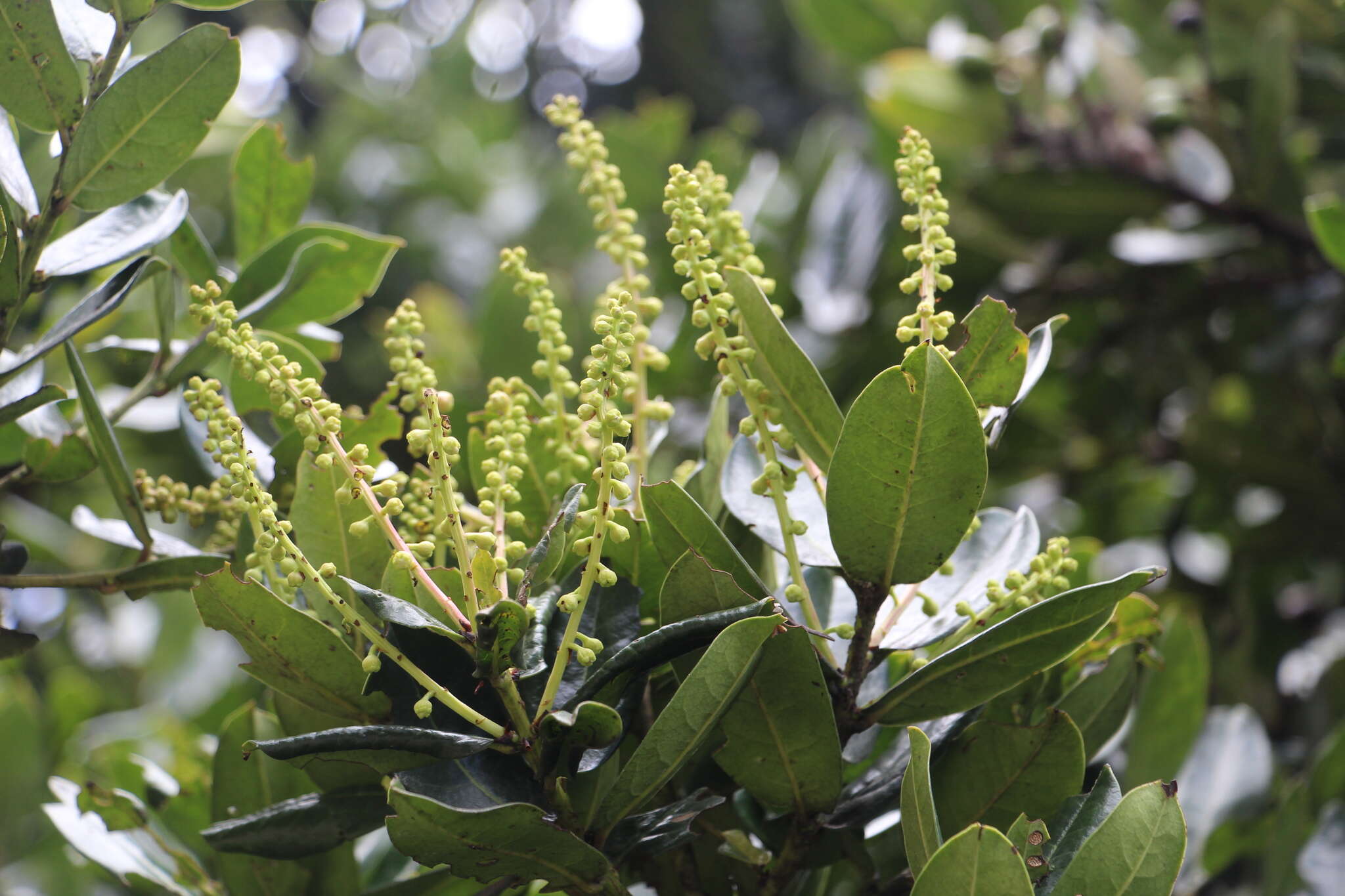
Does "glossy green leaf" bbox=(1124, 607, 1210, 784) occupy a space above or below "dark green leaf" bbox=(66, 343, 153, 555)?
below

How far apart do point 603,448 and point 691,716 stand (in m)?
0.16

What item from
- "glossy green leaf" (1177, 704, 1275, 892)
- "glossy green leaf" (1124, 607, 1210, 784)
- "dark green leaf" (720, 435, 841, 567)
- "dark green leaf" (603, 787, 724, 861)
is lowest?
"glossy green leaf" (1177, 704, 1275, 892)

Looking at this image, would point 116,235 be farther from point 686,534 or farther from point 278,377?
point 686,534

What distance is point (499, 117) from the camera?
353 cm

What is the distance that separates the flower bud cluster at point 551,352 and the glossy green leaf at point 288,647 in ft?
0.65

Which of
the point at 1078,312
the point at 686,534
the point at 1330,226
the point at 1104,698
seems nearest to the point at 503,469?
the point at 686,534

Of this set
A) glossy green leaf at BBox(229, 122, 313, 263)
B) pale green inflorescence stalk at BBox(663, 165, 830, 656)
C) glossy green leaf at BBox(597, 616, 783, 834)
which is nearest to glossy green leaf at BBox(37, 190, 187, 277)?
glossy green leaf at BBox(229, 122, 313, 263)

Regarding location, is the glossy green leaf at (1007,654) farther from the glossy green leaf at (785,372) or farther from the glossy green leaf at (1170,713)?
the glossy green leaf at (1170,713)

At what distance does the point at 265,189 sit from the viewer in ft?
3.40

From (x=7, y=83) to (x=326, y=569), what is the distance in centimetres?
41

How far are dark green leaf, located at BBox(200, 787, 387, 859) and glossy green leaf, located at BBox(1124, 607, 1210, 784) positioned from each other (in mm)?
704

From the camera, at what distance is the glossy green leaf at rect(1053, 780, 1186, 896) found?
599mm

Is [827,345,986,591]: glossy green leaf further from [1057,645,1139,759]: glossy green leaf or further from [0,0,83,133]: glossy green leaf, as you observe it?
[0,0,83,133]: glossy green leaf

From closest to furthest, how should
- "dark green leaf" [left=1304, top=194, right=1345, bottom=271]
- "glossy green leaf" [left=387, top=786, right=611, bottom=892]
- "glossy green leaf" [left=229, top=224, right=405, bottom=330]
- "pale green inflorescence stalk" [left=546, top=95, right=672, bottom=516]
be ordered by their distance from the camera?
1. "glossy green leaf" [left=387, top=786, right=611, bottom=892]
2. "pale green inflorescence stalk" [left=546, top=95, right=672, bottom=516]
3. "glossy green leaf" [left=229, top=224, right=405, bottom=330]
4. "dark green leaf" [left=1304, top=194, right=1345, bottom=271]
